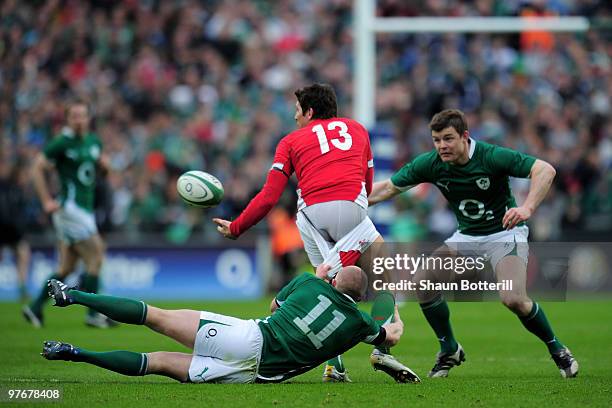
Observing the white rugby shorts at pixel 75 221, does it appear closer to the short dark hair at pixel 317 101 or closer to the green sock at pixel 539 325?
the short dark hair at pixel 317 101

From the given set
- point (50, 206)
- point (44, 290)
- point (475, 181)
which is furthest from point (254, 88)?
point (475, 181)

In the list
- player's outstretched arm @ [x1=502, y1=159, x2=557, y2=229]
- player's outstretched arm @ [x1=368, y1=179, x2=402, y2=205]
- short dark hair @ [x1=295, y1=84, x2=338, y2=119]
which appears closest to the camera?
player's outstretched arm @ [x1=502, y1=159, x2=557, y2=229]

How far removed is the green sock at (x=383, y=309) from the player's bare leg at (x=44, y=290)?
6.21 metres

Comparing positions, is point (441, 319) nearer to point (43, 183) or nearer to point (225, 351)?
point (225, 351)

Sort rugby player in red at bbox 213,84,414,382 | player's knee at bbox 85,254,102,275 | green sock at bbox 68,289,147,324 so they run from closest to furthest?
green sock at bbox 68,289,147,324 → rugby player in red at bbox 213,84,414,382 → player's knee at bbox 85,254,102,275

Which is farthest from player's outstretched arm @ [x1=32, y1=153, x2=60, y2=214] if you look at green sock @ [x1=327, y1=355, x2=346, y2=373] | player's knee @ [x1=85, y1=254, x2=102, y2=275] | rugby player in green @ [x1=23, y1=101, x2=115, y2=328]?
green sock @ [x1=327, y1=355, x2=346, y2=373]

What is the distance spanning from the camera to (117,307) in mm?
7258

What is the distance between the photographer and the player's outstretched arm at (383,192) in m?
8.91

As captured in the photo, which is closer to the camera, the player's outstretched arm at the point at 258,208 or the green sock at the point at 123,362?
the green sock at the point at 123,362

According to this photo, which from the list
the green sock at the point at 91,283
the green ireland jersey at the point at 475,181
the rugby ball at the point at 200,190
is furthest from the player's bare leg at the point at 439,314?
the green sock at the point at 91,283

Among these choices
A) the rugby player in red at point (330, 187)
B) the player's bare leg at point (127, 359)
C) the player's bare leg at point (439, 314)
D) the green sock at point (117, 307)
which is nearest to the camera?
the player's bare leg at point (127, 359)

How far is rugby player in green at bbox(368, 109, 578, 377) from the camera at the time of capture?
838 centimetres

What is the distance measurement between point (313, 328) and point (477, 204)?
2.10m

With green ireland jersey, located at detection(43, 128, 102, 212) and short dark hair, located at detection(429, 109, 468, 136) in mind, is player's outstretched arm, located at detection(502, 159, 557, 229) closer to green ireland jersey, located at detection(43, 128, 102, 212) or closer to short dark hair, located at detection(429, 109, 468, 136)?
short dark hair, located at detection(429, 109, 468, 136)
